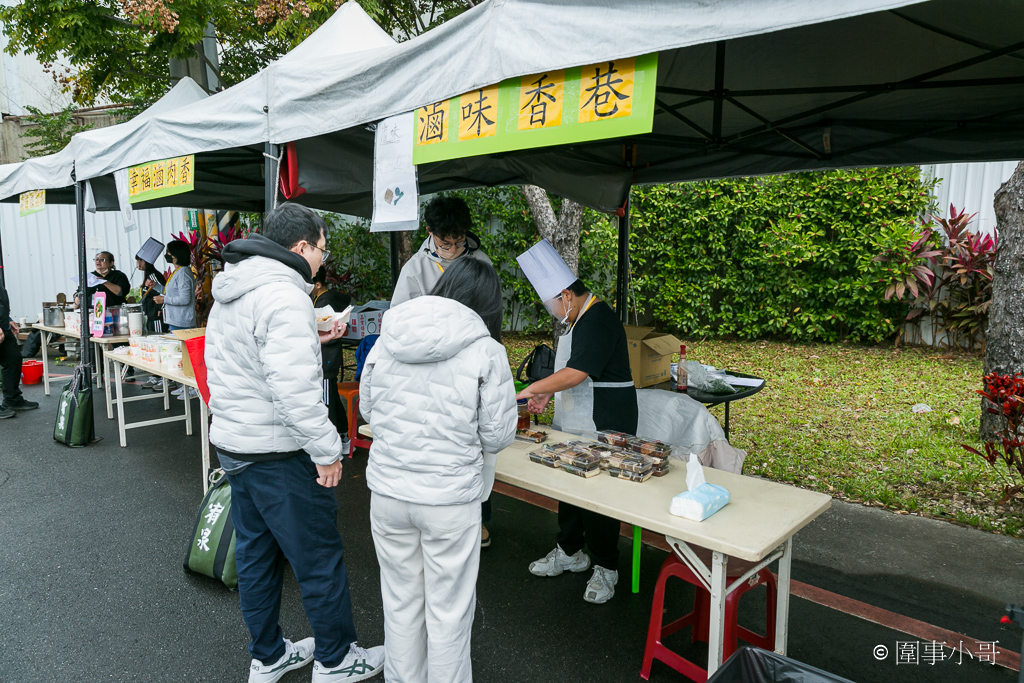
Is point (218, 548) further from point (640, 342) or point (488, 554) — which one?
point (640, 342)

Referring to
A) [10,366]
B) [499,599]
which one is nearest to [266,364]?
[499,599]

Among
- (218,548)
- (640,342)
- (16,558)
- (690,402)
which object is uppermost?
(640,342)

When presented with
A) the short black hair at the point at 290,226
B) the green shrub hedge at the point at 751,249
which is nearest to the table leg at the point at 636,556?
the short black hair at the point at 290,226

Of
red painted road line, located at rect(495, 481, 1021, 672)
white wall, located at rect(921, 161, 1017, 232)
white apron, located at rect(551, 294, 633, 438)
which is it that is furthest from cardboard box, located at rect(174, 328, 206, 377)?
white wall, located at rect(921, 161, 1017, 232)

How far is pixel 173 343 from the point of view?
4.84 metres

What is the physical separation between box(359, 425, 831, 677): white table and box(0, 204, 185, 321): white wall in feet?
35.5

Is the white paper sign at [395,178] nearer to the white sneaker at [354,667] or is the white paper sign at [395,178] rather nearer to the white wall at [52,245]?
the white sneaker at [354,667]

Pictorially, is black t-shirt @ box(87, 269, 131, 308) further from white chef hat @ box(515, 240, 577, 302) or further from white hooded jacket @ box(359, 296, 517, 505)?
white hooded jacket @ box(359, 296, 517, 505)

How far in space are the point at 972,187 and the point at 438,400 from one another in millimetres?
8846

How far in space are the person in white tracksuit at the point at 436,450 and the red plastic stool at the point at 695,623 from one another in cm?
76

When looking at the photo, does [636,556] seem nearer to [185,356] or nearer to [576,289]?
[576,289]

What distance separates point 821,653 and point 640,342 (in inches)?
84.0

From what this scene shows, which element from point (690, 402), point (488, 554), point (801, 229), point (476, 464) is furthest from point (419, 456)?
point (801, 229)

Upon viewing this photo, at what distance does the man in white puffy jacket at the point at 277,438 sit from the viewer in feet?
6.88
